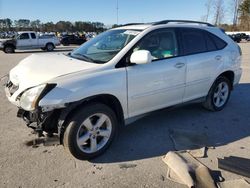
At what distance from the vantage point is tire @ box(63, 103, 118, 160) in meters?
3.73

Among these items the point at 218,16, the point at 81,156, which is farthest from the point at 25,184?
the point at 218,16

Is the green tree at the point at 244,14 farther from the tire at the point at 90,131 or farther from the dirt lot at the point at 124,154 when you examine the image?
the tire at the point at 90,131

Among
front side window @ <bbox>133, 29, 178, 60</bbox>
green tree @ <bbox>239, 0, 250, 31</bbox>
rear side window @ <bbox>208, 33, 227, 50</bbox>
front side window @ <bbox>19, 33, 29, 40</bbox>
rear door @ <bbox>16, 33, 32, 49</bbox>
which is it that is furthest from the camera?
green tree @ <bbox>239, 0, 250, 31</bbox>

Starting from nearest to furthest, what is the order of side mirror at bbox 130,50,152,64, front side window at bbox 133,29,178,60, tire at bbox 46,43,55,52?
1. side mirror at bbox 130,50,152,64
2. front side window at bbox 133,29,178,60
3. tire at bbox 46,43,55,52

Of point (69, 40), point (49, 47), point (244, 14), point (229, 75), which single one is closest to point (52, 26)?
point (69, 40)

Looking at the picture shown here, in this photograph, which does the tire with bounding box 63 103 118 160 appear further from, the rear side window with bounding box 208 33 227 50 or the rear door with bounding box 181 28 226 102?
the rear side window with bounding box 208 33 227 50

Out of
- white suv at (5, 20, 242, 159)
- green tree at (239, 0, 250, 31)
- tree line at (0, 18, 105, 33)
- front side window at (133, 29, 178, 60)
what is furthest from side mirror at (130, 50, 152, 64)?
green tree at (239, 0, 250, 31)

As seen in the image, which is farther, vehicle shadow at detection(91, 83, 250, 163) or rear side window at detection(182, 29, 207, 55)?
rear side window at detection(182, 29, 207, 55)

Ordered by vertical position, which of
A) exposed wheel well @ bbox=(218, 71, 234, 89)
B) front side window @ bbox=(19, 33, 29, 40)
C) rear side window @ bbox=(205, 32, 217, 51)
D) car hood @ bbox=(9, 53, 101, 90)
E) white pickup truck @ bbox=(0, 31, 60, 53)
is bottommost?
white pickup truck @ bbox=(0, 31, 60, 53)

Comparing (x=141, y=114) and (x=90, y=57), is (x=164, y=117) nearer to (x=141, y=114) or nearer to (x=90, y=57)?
(x=141, y=114)

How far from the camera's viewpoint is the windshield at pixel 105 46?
14.2 ft

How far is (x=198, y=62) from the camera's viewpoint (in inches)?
204

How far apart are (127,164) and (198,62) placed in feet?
7.80

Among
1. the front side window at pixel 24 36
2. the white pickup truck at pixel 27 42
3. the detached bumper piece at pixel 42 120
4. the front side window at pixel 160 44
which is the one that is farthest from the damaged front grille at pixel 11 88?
the front side window at pixel 24 36
